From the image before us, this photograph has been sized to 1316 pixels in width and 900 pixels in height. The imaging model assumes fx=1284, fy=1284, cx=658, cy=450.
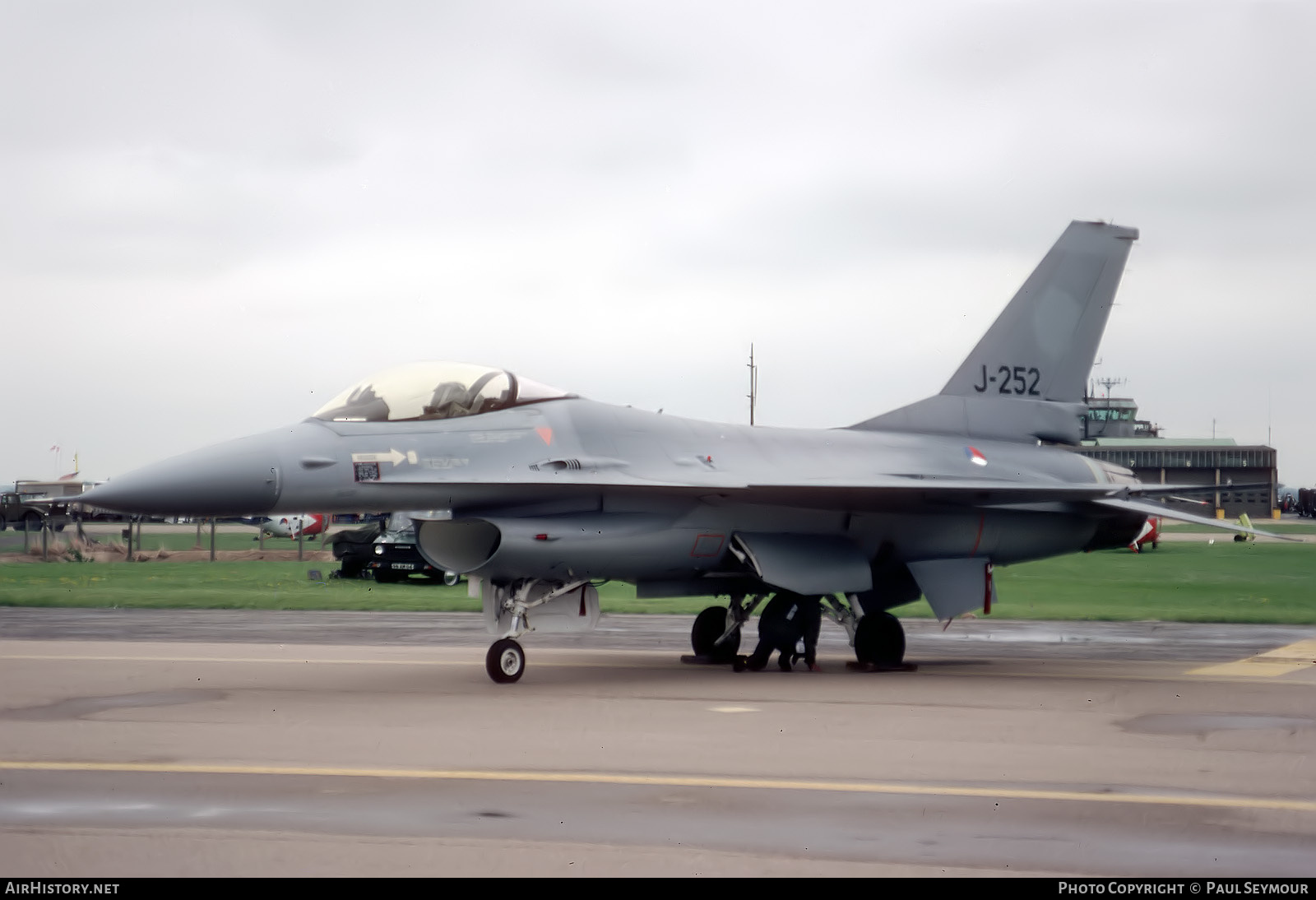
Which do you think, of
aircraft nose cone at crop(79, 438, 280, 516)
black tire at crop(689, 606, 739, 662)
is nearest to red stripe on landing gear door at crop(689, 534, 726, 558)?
black tire at crop(689, 606, 739, 662)

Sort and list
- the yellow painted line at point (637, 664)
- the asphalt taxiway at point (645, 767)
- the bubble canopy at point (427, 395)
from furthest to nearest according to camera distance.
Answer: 1. the yellow painted line at point (637, 664)
2. the bubble canopy at point (427, 395)
3. the asphalt taxiway at point (645, 767)

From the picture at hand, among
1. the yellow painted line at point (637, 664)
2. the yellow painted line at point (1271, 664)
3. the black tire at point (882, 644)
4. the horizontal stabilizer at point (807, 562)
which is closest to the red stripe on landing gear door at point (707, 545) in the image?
the horizontal stabilizer at point (807, 562)

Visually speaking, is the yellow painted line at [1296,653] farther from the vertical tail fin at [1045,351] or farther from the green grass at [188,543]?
the green grass at [188,543]

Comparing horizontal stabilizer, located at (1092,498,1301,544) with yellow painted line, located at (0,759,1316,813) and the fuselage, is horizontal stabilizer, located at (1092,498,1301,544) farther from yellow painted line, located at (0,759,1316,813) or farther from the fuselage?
yellow painted line, located at (0,759,1316,813)

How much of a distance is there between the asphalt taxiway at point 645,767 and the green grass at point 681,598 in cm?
719

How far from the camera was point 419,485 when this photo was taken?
10695 millimetres

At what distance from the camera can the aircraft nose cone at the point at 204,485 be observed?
977 centimetres

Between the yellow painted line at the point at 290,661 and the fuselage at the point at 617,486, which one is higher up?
the fuselage at the point at 617,486

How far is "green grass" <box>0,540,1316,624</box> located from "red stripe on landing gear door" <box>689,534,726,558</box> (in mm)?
9089

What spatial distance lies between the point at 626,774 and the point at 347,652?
7895mm

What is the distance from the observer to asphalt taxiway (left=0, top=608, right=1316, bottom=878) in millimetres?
5055
